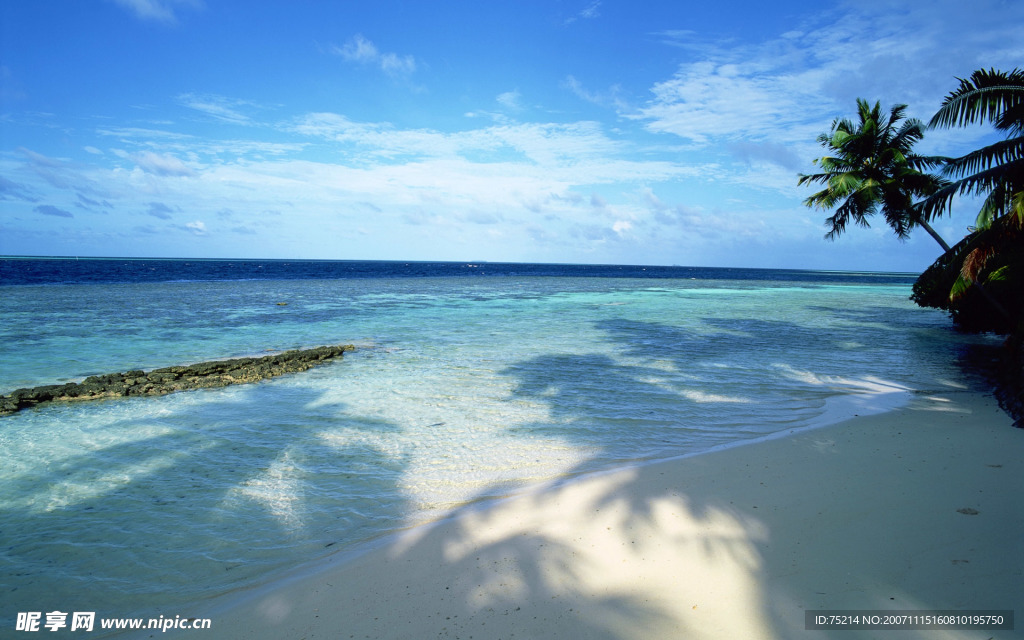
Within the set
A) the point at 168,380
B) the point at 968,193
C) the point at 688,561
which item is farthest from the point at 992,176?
the point at 168,380

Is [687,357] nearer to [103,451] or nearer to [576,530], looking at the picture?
[576,530]

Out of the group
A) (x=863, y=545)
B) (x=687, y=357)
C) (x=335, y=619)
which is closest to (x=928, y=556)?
(x=863, y=545)

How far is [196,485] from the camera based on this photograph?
5.21 metres

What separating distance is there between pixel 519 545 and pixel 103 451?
5.70m

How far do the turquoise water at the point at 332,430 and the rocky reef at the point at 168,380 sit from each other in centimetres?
52

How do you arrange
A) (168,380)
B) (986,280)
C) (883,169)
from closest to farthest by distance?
(168,380) → (986,280) → (883,169)

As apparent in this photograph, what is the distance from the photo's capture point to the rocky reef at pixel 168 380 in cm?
841

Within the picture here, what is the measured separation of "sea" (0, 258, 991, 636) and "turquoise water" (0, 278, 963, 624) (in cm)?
3

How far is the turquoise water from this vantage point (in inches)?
159

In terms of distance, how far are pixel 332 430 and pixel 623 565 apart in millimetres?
4827

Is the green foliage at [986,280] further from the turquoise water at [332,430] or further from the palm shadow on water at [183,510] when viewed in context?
the palm shadow on water at [183,510]

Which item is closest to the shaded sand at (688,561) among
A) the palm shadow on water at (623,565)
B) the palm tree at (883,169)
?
the palm shadow on water at (623,565)

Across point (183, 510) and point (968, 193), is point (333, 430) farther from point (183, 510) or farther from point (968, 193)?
point (968, 193)

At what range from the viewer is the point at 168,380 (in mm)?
9664
